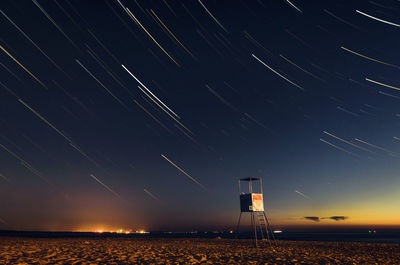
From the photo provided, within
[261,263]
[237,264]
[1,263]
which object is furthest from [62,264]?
[261,263]

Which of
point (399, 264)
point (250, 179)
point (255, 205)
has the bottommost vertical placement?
point (399, 264)

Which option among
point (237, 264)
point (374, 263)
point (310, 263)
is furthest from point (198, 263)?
point (374, 263)

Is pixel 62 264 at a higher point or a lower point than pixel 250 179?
lower

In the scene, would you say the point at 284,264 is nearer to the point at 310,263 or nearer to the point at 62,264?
the point at 310,263

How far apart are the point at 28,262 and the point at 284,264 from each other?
382 inches

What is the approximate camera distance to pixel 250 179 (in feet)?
64.0

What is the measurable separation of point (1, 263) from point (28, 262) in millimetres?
802

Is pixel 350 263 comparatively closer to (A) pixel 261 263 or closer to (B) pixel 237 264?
(A) pixel 261 263

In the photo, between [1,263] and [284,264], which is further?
[284,264]

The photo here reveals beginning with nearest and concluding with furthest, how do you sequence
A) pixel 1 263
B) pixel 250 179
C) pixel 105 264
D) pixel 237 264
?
pixel 1 263
pixel 105 264
pixel 237 264
pixel 250 179

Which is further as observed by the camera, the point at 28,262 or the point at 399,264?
the point at 399,264

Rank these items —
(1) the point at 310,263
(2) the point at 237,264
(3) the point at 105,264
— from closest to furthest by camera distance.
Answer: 1. (3) the point at 105,264
2. (2) the point at 237,264
3. (1) the point at 310,263

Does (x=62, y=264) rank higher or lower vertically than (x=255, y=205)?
lower

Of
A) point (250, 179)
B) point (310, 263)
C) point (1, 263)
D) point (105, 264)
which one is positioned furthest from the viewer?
point (250, 179)
